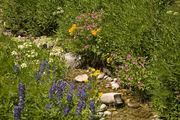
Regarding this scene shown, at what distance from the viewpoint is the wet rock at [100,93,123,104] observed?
22.1ft

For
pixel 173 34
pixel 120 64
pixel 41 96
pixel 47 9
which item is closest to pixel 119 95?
pixel 120 64

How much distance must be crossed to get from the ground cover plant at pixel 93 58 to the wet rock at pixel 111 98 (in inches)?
8.9

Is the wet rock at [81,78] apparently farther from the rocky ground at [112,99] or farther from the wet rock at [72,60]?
the wet rock at [72,60]

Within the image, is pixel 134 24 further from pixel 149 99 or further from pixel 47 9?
pixel 47 9

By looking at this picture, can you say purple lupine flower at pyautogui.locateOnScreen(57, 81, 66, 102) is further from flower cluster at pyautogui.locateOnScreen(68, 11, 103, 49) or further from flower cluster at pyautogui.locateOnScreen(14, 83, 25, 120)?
flower cluster at pyautogui.locateOnScreen(68, 11, 103, 49)

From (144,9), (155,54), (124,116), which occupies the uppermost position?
(144,9)

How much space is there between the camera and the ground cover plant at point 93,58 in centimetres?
532

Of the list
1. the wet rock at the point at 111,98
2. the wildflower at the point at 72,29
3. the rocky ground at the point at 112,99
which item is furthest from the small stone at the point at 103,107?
the wildflower at the point at 72,29

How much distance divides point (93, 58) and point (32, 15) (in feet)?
9.02

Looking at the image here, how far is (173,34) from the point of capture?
6312 millimetres

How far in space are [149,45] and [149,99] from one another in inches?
32.5

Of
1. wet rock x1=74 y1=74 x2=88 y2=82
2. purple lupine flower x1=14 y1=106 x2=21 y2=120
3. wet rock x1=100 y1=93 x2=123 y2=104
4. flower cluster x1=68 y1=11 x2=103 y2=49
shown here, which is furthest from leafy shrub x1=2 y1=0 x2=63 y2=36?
purple lupine flower x1=14 y1=106 x2=21 y2=120

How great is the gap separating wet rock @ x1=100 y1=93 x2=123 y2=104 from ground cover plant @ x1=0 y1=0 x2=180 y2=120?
227mm

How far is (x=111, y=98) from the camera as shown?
673 centimetres
